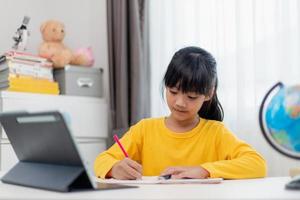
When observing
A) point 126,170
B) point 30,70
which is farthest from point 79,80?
point 126,170

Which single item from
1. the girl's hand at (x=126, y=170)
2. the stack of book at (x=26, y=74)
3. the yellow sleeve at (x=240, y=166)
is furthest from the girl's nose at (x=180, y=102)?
the stack of book at (x=26, y=74)

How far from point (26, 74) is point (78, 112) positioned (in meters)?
0.36

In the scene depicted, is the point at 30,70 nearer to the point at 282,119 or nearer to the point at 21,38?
the point at 21,38

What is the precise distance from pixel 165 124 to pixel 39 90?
111 cm

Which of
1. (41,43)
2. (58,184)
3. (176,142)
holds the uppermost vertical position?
(41,43)

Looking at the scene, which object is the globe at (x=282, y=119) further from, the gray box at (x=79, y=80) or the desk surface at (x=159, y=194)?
the gray box at (x=79, y=80)

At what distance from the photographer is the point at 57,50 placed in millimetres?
2662

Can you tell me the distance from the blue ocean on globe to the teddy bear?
1961 mm

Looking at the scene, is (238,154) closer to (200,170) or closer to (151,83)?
(200,170)

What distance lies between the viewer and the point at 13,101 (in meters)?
2.43

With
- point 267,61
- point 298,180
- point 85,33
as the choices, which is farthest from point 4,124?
point 85,33

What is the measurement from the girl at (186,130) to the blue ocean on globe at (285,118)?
502 mm

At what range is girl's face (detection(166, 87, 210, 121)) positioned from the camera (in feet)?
4.98

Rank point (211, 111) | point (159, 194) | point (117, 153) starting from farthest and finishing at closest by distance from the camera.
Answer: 1. point (211, 111)
2. point (117, 153)
3. point (159, 194)
